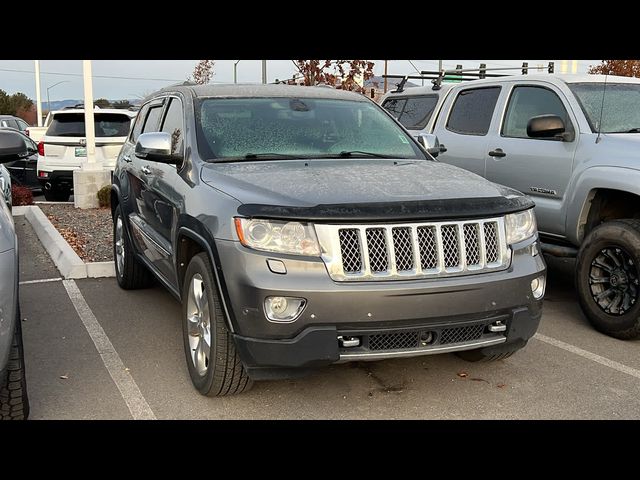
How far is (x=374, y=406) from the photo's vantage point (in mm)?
3879

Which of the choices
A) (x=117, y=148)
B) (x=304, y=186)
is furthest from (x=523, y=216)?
(x=117, y=148)

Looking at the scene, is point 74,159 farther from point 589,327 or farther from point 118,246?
point 589,327

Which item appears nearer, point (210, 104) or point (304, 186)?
point (304, 186)

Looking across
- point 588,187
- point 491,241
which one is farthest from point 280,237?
point 588,187

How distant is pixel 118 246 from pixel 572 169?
4.23 metres

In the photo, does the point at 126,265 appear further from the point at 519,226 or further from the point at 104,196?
the point at 104,196

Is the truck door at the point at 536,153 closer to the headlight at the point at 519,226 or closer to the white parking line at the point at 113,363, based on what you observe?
the headlight at the point at 519,226

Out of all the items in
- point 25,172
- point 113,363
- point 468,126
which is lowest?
point 113,363

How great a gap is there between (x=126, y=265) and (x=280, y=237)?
3301 mm

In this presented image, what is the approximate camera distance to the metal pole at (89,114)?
11312 millimetres

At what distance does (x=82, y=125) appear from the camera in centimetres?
1273

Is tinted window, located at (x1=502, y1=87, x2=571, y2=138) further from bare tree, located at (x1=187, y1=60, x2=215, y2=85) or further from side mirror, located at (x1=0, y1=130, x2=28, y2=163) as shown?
bare tree, located at (x1=187, y1=60, x2=215, y2=85)

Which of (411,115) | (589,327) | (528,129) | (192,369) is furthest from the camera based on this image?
(411,115)

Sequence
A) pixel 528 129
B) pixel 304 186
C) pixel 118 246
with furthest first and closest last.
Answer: pixel 118 246 → pixel 528 129 → pixel 304 186
